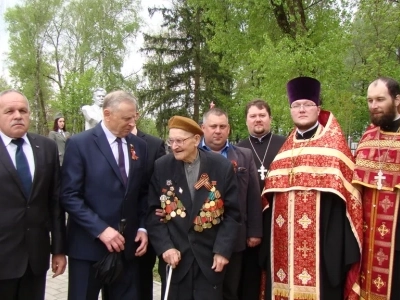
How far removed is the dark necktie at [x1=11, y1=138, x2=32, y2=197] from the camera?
132 inches

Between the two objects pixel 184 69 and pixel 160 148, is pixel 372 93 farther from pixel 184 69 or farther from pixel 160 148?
pixel 184 69

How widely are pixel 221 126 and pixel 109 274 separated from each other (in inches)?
66.2

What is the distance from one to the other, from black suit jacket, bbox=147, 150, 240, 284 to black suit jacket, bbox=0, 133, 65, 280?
790mm

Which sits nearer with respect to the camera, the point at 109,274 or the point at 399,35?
the point at 109,274

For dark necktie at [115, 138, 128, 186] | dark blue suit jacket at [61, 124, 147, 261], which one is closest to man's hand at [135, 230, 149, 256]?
dark blue suit jacket at [61, 124, 147, 261]

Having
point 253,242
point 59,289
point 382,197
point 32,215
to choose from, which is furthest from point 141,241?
point 59,289

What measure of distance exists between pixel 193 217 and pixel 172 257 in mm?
348

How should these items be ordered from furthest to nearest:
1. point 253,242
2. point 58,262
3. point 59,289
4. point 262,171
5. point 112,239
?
point 59,289
point 262,171
point 253,242
point 58,262
point 112,239

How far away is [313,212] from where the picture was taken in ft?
13.0

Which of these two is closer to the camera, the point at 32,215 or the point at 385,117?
the point at 32,215

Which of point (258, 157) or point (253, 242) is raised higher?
point (258, 157)

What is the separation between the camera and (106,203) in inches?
143

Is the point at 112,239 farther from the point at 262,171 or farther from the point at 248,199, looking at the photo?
the point at 262,171

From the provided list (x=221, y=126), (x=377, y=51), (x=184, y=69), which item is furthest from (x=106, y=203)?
(x=184, y=69)
